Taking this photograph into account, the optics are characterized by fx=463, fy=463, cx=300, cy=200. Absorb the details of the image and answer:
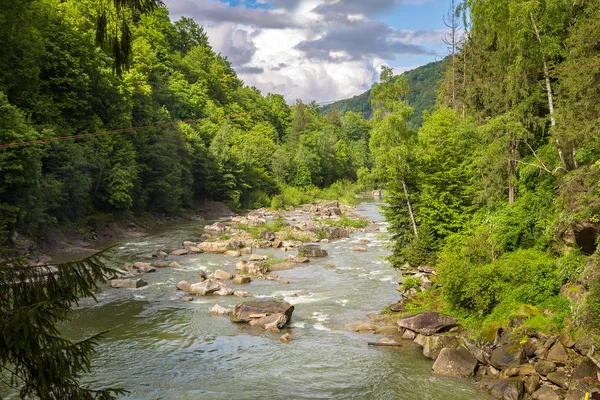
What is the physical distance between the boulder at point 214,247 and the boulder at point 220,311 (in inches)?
551

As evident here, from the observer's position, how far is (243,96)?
365 ft

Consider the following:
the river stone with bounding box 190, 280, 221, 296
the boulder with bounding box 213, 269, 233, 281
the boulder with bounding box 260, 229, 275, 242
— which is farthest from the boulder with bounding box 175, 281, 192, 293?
the boulder with bounding box 260, 229, 275, 242

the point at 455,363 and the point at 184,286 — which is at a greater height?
the point at 184,286

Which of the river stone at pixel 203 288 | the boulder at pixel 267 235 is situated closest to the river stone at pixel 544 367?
the river stone at pixel 203 288

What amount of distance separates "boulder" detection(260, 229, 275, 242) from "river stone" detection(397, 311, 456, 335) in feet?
71.7

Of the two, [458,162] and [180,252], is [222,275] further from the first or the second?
[458,162]

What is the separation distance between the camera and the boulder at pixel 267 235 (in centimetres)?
4010

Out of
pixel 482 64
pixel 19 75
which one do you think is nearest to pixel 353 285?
pixel 482 64

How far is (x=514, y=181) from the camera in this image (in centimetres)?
2347

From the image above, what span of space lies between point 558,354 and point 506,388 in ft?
6.53

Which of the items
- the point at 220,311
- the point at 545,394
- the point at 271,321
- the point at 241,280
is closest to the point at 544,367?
the point at 545,394

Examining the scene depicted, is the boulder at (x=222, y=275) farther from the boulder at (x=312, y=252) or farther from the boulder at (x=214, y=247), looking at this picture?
the boulder at (x=312, y=252)

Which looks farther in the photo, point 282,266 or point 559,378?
point 282,266

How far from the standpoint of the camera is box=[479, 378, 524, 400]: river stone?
13398 mm
